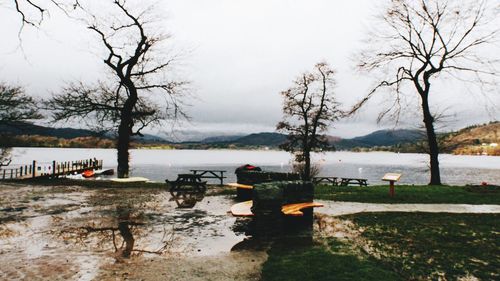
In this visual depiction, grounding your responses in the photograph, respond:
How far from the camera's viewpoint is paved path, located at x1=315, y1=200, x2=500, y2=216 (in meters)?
13.0

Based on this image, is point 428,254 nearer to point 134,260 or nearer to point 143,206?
point 134,260

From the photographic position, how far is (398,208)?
45.5 feet

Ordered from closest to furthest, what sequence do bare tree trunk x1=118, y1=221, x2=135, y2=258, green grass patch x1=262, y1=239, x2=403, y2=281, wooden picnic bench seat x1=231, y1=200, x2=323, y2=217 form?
green grass patch x1=262, y1=239, x2=403, y2=281, bare tree trunk x1=118, y1=221, x2=135, y2=258, wooden picnic bench seat x1=231, y1=200, x2=323, y2=217

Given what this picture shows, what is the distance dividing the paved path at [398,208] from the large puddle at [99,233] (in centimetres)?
410

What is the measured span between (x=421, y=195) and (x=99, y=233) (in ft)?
47.2

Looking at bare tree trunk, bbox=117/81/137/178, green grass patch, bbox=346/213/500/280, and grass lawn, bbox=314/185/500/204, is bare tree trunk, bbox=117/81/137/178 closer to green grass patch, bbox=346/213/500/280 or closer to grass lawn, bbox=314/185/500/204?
grass lawn, bbox=314/185/500/204

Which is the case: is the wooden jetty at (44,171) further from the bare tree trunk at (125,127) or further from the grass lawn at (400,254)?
the grass lawn at (400,254)

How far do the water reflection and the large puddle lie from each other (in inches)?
1.7

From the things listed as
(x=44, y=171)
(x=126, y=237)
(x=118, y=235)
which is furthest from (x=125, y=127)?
(x=44, y=171)

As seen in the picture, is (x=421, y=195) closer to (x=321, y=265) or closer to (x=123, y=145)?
(x=321, y=265)

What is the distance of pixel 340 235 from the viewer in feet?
31.2

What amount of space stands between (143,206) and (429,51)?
18.4 metres

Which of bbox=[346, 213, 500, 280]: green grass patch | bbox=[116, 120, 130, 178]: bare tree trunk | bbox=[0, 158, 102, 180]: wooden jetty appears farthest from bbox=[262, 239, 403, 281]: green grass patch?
bbox=[0, 158, 102, 180]: wooden jetty

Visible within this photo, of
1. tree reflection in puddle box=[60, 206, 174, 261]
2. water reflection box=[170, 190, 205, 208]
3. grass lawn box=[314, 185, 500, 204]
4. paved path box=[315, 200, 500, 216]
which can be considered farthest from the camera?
grass lawn box=[314, 185, 500, 204]
